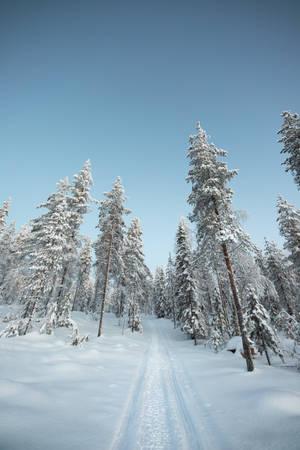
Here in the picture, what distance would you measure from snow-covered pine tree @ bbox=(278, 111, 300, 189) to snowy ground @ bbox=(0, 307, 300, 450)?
1395 centimetres

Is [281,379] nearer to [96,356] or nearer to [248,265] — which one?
[248,265]

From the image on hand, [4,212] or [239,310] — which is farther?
[4,212]

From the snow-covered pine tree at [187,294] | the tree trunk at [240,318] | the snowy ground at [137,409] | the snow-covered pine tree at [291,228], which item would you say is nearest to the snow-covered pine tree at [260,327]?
the tree trunk at [240,318]

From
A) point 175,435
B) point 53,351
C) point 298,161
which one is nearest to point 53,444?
point 175,435

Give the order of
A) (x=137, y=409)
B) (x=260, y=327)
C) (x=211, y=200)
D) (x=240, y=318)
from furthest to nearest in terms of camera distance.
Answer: (x=211, y=200) < (x=260, y=327) < (x=240, y=318) < (x=137, y=409)

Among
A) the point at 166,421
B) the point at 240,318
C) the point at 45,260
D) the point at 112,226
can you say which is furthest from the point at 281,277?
the point at 45,260

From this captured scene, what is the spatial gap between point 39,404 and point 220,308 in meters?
23.0

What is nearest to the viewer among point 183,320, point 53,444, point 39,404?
point 53,444

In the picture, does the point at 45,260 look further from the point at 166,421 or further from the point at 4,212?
the point at 4,212

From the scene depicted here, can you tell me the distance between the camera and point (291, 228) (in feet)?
68.9

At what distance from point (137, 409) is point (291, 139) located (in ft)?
61.2

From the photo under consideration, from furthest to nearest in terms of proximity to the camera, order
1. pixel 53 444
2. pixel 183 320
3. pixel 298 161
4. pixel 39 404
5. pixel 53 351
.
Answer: pixel 183 320 < pixel 298 161 < pixel 53 351 < pixel 39 404 < pixel 53 444

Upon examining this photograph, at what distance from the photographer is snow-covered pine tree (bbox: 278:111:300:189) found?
1381cm

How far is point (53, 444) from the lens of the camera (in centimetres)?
326
